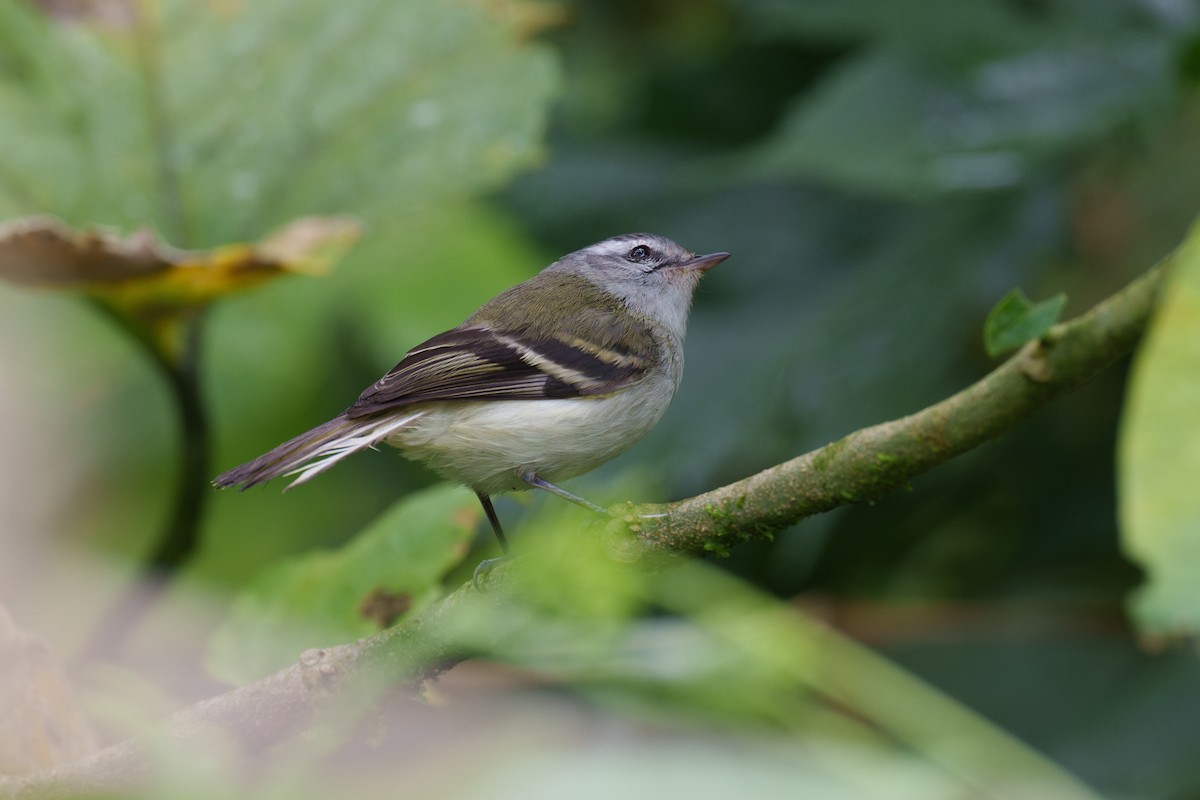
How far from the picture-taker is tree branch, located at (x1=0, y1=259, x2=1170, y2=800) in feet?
3.80

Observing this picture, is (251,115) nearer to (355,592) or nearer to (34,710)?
(355,592)

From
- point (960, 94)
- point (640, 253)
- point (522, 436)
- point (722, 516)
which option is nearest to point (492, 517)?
point (522, 436)

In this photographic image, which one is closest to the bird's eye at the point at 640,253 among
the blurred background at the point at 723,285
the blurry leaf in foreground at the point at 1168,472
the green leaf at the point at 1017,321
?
the blurred background at the point at 723,285

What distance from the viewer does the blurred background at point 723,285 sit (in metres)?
2.80

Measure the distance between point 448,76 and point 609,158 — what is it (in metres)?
0.99

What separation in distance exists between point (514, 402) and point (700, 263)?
0.89 m

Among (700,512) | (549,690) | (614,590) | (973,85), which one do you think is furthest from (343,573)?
(973,85)

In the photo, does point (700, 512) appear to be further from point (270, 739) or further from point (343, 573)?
point (343, 573)

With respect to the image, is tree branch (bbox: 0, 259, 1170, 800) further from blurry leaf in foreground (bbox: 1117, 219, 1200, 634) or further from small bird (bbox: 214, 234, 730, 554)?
small bird (bbox: 214, 234, 730, 554)

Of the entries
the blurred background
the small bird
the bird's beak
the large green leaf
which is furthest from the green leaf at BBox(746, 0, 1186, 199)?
the small bird

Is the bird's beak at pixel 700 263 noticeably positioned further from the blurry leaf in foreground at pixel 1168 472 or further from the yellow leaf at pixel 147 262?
the blurry leaf in foreground at pixel 1168 472

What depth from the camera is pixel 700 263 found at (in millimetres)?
3049

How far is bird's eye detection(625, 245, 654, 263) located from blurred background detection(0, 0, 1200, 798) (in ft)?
1.13

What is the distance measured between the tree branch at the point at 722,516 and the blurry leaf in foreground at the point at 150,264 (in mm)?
884
